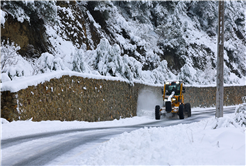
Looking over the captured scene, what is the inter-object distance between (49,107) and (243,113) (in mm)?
7988

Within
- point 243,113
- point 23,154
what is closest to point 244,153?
point 243,113

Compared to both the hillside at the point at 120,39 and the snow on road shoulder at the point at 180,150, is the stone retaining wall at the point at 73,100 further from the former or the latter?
the snow on road shoulder at the point at 180,150

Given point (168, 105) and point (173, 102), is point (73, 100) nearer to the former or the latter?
point (168, 105)

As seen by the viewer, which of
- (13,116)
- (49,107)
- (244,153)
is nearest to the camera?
(244,153)

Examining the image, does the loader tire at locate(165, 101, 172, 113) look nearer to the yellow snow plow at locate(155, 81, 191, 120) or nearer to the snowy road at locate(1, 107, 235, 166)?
the yellow snow plow at locate(155, 81, 191, 120)

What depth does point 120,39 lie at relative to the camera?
30.8m

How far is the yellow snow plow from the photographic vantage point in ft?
53.0

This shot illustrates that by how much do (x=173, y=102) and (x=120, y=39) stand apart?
1563cm

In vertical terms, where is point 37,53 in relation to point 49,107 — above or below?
→ above

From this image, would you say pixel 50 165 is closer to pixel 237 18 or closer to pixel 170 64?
pixel 170 64

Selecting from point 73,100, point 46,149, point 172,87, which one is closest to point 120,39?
point 172,87

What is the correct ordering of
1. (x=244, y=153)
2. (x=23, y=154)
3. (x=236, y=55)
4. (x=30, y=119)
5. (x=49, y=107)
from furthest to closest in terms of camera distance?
1. (x=236, y=55)
2. (x=49, y=107)
3. (x=30, y=119)
4. (x=23, y=154)
5. (x=244, y=153)

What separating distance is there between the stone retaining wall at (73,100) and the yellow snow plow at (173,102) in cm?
275

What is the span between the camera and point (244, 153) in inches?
184
